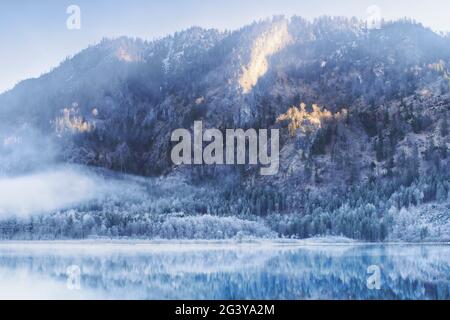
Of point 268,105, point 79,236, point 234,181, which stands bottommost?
point 79,236

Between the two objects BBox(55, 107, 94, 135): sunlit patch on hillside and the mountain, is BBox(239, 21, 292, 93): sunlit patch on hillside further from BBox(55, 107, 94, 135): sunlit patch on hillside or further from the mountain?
BBox(55, 107, 94, 135): sunlit patch on hillside

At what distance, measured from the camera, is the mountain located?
114m

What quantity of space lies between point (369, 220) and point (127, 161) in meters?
87.1

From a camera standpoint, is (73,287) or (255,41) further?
(255,41)

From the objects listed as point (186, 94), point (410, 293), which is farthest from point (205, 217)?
point (410, 293)

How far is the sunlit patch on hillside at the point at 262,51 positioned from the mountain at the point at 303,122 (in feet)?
1.08

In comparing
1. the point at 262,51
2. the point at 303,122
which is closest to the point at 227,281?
the point at 303,122

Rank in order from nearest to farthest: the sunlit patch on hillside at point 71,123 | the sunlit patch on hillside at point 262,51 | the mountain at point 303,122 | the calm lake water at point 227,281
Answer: the calm lake water at point 227,281
the mountain at point 303,122
the sunlit patch on hillside at point 262,51
the sunlit patch on hillside at point 71,123

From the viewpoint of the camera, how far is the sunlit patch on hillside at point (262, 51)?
17238cm

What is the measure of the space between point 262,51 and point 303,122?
38028mm

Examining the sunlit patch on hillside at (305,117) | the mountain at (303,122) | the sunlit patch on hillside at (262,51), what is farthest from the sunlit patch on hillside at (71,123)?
the sunlit patch on hillside at (305,117)

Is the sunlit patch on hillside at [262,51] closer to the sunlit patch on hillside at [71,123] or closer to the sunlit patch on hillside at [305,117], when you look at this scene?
the sunlit patch on hillside at [305,117]
